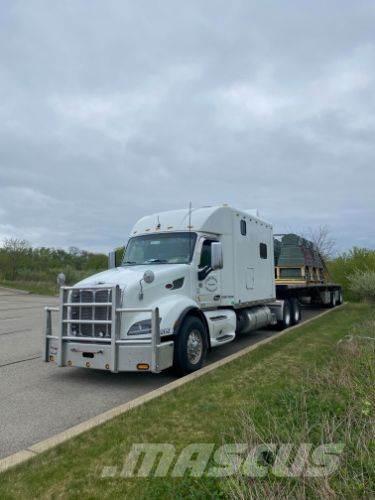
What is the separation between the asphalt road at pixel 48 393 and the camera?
485cm

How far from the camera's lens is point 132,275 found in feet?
23.4

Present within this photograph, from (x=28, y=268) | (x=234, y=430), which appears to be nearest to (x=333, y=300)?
(x=234, y=430)

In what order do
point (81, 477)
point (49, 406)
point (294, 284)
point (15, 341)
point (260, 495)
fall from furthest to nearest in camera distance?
point (294, 284) → point (15, 341) → point (49, 406) → point (81, 477) → point (260, 495)

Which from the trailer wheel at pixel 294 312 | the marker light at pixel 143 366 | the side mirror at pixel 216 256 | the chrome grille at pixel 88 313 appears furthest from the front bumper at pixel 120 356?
the trailer wheel at pixel 294 312

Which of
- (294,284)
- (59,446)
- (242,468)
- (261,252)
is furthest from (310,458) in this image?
(294,284)

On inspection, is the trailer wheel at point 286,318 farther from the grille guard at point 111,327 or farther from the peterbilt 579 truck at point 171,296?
the grille guard at point 111,327

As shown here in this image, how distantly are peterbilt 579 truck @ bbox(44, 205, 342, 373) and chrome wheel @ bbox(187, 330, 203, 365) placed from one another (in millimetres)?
17

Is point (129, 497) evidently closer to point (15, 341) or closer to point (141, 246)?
point (141, 246)

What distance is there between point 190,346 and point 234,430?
10.2 ft

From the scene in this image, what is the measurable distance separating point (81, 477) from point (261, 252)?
334 inches

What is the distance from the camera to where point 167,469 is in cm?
349

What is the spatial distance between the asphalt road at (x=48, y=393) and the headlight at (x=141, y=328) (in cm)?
90

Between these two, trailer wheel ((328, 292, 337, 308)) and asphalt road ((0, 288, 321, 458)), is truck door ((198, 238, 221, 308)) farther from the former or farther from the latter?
trailer wheel ((328, 292, 337, 308))

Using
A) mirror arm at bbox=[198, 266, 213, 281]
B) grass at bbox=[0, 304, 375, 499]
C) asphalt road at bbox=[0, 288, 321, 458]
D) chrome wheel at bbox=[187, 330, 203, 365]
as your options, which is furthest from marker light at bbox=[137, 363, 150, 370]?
mirror arm at bbox=[198, 266, 213, 281]
